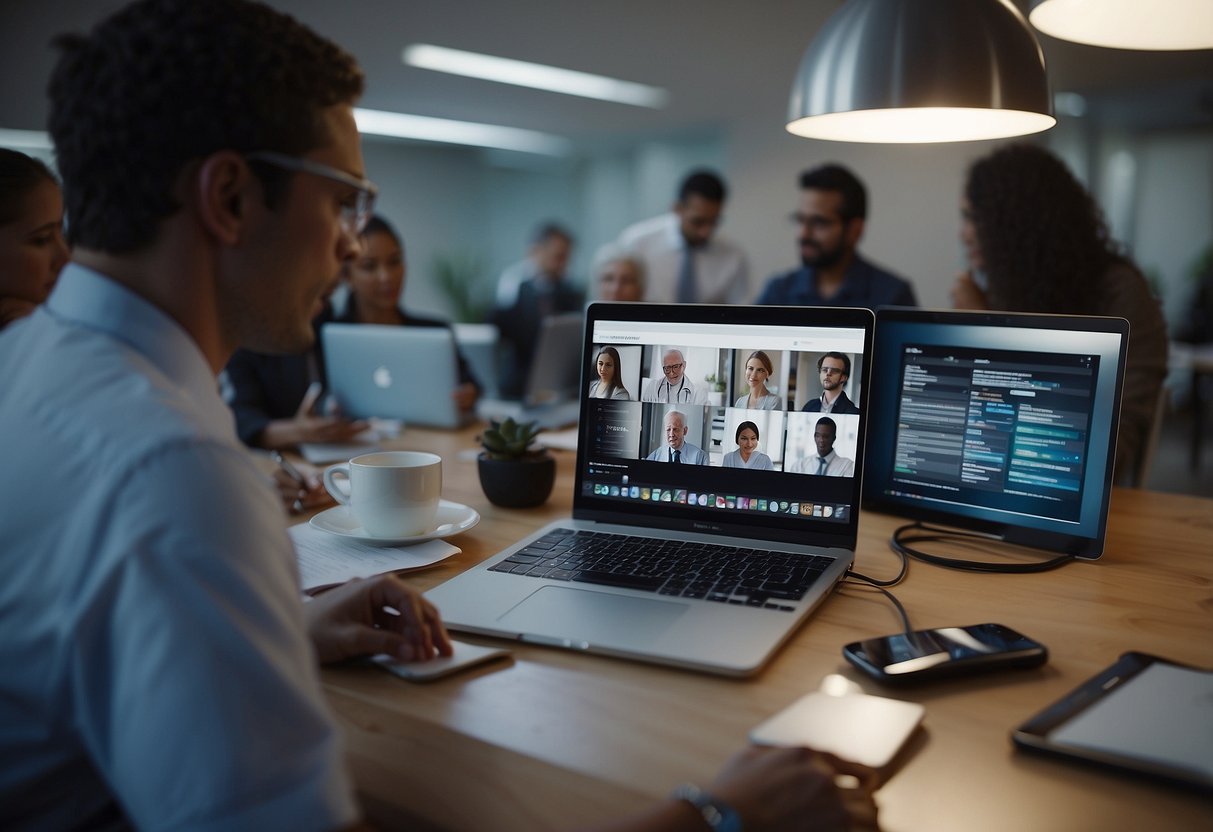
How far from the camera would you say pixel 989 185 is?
7.77 feet

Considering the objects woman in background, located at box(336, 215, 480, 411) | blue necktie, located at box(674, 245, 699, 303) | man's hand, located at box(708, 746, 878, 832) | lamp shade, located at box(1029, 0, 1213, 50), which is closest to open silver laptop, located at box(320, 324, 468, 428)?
woman in background, located at box(336, 215, 480, 411)

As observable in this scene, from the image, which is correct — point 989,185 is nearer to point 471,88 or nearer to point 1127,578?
point 1127,578

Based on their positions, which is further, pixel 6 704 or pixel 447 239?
pixel 447 239

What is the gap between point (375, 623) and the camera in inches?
36.3

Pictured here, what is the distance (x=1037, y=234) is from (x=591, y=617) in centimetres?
191

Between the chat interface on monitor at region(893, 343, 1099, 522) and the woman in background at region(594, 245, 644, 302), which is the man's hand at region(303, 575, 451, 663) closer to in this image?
the chat interface on monitor at region(893, 343, 1099, 522)

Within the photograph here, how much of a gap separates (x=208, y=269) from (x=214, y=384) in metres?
0.10

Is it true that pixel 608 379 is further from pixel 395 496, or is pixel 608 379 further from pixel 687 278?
pixel 687 278

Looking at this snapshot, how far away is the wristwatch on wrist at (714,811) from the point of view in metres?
0.62

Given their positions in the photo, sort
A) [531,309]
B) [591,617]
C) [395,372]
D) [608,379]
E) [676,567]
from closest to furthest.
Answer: [591,617]
[676,567]
[608,379]
[395,372]
[531,309]

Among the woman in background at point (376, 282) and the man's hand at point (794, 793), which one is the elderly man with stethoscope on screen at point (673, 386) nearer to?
the man's hand at point (794, 793)

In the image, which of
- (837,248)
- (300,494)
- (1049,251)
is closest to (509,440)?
(300,494)

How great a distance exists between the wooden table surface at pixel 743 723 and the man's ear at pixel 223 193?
447 millimetres

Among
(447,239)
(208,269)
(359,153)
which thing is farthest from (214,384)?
(447,239)
